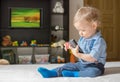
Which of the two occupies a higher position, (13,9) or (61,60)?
(13,9)

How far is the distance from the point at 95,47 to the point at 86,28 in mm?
120

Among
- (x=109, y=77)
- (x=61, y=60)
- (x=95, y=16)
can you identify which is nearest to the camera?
(x=109, y=77)

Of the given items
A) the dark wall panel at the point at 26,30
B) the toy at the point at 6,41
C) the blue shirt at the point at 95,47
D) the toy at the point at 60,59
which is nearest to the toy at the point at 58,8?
the dark wall panel at the point at 26,30

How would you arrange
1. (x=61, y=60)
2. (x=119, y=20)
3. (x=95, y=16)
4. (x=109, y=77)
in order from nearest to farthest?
(x=109, y=77), (x=95, y=16), (x=61, y=60), (x=119, y=20)

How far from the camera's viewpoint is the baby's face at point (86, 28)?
1.58 metres

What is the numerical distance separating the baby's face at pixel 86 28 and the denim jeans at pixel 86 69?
0.59 ft

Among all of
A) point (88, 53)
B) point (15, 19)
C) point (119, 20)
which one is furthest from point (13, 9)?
point (88, 53)

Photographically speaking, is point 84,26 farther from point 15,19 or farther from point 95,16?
point 15,19

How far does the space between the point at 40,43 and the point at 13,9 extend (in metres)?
0.81

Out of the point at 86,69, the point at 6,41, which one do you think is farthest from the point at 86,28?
the point at 6,41

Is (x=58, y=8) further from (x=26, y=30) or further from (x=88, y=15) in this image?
(x=88, y=15)

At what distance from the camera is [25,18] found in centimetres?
515

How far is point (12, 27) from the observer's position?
514cm

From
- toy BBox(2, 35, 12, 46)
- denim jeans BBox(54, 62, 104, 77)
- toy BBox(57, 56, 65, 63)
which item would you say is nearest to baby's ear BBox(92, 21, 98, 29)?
denim jeans BBox(54, 62, 104, 77)
